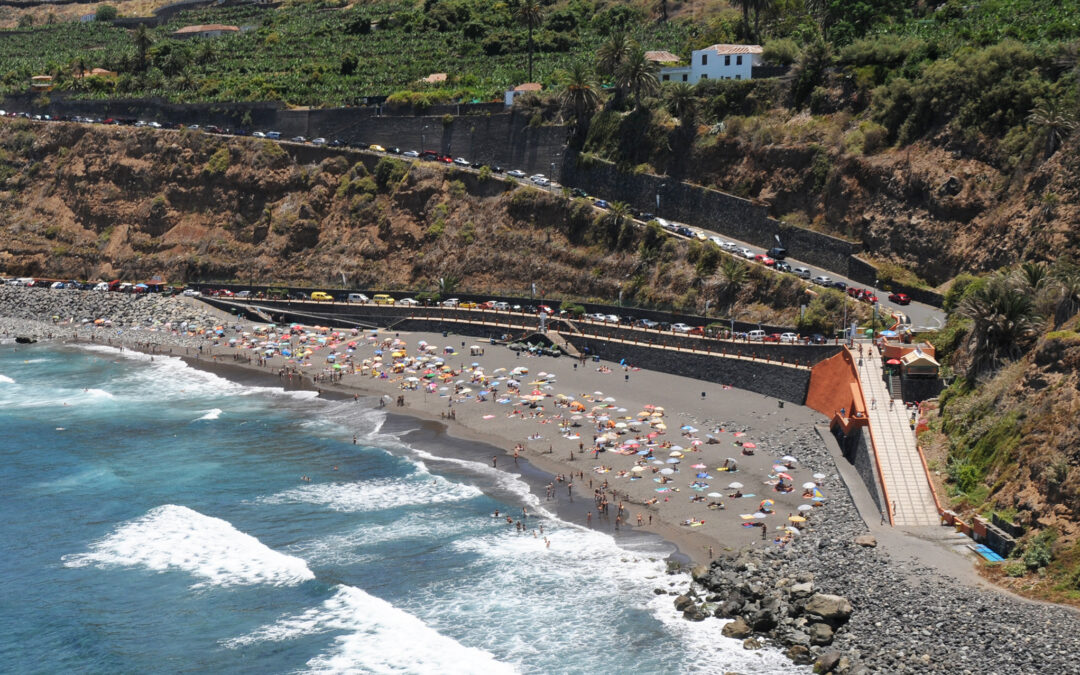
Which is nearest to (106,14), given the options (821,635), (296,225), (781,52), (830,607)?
(296,225)

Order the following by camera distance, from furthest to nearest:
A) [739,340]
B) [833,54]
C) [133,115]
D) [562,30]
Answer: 1. [562,30]
2. [133,115]
3. [833,54]
4. [739,340]

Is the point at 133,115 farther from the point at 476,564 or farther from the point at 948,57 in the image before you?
the point at 476,564

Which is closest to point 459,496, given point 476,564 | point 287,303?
point 476,564

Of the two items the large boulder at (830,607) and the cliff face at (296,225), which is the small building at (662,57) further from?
the large boulder at (830,607)

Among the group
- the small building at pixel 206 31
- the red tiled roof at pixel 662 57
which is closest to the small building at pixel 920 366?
the red tiled roof at pixel 662 57

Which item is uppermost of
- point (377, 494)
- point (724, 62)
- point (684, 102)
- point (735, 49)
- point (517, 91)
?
point (735, 49)

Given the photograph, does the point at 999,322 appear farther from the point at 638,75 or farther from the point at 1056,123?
the point at 638,75
